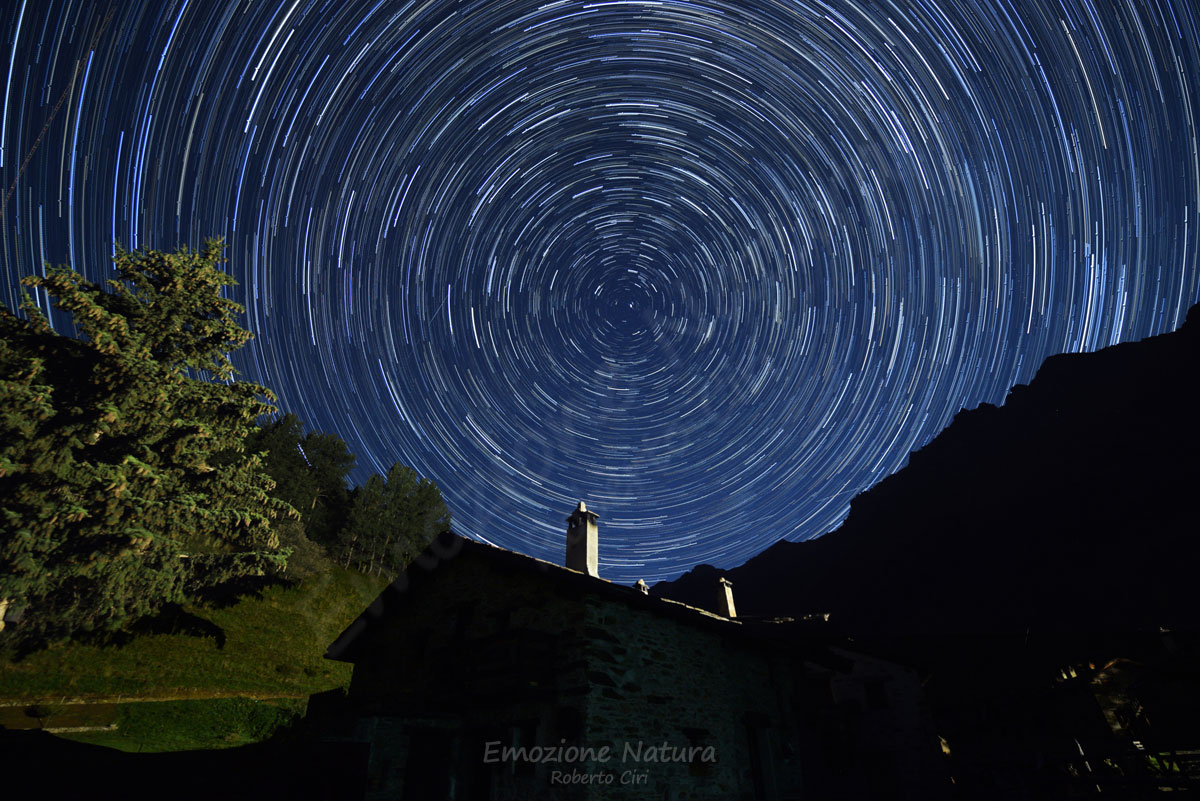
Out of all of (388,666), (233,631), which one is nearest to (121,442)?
(388,666)

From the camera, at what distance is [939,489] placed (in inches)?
2854

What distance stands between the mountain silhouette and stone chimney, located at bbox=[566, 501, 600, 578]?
82.8 ft

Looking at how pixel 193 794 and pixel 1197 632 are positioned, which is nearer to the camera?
pixel 193 794

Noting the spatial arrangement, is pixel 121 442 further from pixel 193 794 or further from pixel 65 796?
pixel 193 794

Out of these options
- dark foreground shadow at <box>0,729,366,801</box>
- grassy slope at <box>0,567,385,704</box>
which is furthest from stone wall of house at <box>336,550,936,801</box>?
grassy slope at <box>0,567,385,704</box>

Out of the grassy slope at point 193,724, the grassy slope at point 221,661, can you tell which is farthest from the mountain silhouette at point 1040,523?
the grassy slope at point 221,661

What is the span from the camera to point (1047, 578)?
47.7 meters

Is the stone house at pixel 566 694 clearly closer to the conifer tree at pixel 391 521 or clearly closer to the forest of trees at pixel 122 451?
the forest of trees at pixel 122 451

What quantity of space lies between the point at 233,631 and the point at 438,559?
20356 mm

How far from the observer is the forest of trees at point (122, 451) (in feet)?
43.8

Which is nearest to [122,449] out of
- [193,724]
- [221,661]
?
[193,724]

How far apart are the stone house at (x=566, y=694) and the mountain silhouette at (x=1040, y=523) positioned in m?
25.6

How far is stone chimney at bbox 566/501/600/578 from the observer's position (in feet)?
55.5

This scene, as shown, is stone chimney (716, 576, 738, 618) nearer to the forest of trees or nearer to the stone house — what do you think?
the stone house
